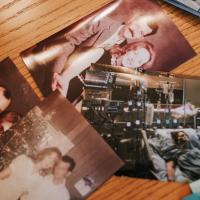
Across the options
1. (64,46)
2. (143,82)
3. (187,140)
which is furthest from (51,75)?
(187,140)

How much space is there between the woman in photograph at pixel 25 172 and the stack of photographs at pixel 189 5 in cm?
38

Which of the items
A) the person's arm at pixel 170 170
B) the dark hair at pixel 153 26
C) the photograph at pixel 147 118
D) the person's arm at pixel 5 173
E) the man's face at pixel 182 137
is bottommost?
the person's arm at pixel 170 170

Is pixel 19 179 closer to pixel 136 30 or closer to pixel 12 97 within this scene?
pixel 12 97

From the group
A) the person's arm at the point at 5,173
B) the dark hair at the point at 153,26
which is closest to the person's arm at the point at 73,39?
the dark hair at the point at 153,26

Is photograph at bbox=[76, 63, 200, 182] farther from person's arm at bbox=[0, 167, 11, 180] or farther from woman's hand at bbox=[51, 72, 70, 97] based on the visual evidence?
person's arm at bbox=[0, 167, 11, 180]

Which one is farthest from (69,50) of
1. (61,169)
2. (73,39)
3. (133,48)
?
(61,169)

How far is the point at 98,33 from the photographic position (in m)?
0.75

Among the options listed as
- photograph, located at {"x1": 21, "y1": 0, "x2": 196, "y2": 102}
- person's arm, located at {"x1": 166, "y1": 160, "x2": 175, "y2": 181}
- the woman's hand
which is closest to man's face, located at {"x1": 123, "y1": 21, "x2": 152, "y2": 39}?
Result: photograph, located at {"x1": 21, "y1": 0, "x2": 196, "y2": 102}

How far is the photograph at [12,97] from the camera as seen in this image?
698mm

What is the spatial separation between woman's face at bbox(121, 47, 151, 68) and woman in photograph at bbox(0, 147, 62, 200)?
223 millimetres

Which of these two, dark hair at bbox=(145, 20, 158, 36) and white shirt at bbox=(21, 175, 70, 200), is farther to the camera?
dark hair at bbox=(145, 20, 158, 36)

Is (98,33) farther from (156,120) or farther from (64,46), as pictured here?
(156,120)

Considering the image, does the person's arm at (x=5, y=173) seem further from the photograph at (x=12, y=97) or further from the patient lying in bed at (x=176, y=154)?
the patient lying in bed at (x=176, y=154)

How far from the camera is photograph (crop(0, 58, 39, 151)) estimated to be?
0.70 m
